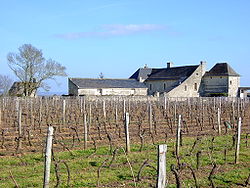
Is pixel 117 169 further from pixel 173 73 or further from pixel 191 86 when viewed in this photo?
pixel 173 73

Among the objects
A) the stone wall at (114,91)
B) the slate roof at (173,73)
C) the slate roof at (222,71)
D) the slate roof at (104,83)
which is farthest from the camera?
the slate roof at (173,73)

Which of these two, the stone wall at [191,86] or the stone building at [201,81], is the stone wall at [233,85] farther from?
the stone wall at [191,86]

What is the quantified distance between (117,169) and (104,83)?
43.2m

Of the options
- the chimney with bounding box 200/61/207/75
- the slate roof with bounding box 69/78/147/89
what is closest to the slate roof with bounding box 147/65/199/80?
the chimney with bounding box 200/61/207/75

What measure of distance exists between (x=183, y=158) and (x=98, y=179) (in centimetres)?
320

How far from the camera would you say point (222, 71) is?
5378cm

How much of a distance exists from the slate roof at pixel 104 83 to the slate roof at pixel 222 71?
10.5 m

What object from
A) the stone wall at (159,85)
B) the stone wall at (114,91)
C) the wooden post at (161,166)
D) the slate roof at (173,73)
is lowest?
the wooden post at (161,166)

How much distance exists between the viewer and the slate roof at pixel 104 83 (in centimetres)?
4878

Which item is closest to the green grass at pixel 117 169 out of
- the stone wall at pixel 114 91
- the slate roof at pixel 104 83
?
the stone wall at pixel 114 91

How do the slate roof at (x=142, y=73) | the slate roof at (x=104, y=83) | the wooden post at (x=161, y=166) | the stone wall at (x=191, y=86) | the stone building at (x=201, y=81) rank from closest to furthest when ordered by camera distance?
1. the wooden post at (x=161, y=166)
2. the slate roof at (x=104, y=83)
3. the stone wall at (x=191, y=86)
4. the stone building at (x=201, y=81)
5. the slate roof at (x=142, y=73)

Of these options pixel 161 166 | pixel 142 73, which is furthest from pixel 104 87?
pixel 161 166

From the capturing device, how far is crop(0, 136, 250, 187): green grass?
23.3 feet

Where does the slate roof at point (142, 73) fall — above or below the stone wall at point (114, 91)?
above
